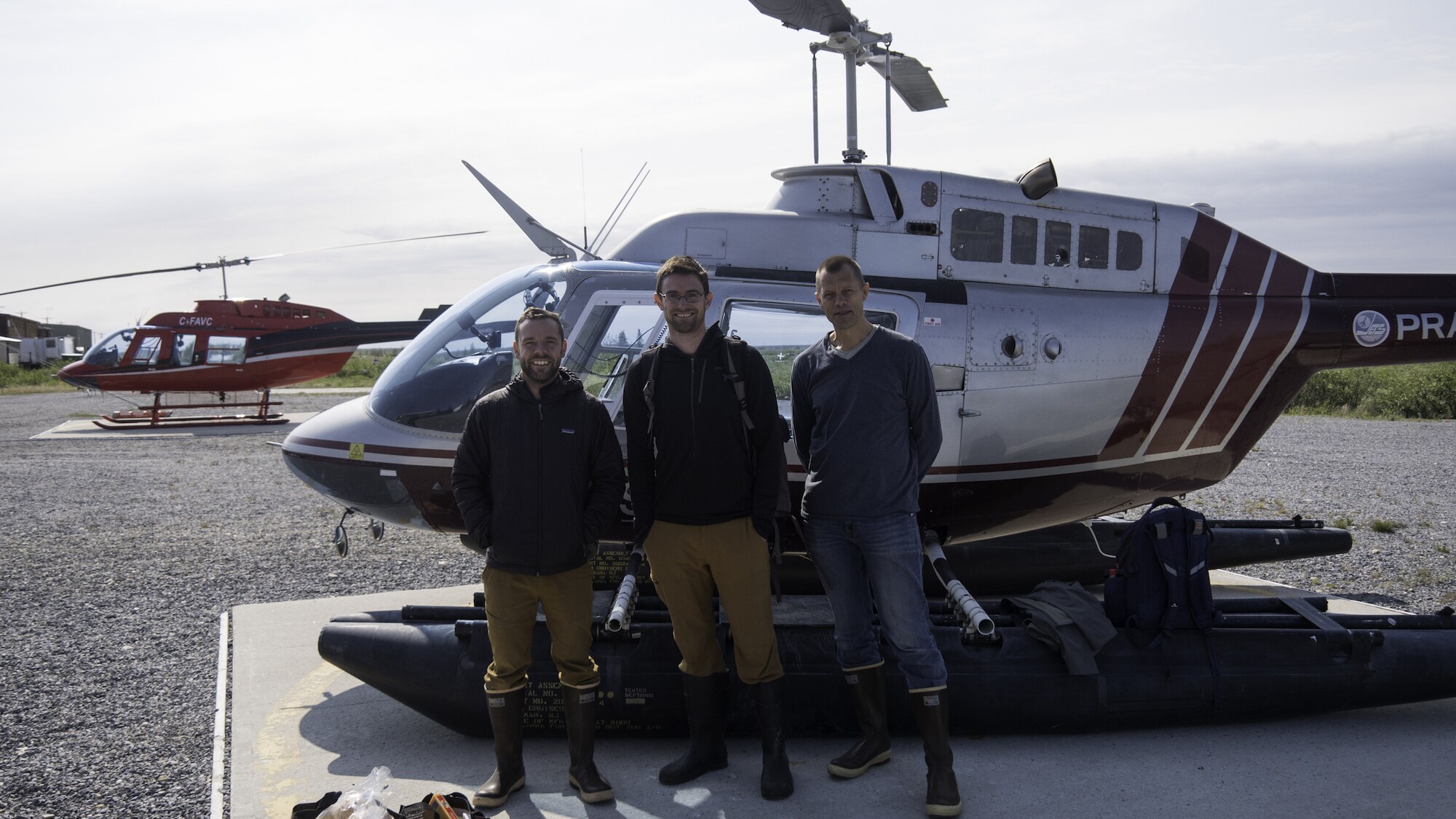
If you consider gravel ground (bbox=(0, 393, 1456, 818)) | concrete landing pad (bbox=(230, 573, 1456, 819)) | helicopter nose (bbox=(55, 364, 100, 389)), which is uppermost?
helicopter nose (bbox=(55, 364, 100, 389))

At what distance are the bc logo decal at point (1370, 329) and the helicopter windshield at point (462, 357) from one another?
4635mm

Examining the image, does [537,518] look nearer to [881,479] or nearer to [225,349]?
[881,479]

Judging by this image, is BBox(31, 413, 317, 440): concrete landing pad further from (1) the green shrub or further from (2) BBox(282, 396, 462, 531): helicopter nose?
(1) the green shrub

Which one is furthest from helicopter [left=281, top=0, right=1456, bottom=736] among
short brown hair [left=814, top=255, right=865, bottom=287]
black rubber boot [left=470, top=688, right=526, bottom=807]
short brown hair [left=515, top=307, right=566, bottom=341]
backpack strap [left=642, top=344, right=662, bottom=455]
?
short brown hair [left=814, top=255, right=865, bottom=287]

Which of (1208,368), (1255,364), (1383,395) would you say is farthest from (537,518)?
(1383,395)

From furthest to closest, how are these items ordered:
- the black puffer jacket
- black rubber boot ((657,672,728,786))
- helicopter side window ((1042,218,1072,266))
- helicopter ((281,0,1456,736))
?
helicopter side window ((1042,218,1072,266))
helicopter ((281,0,1456,736))
black rubber boot ((657,672,728,786))
the black puffer jacket

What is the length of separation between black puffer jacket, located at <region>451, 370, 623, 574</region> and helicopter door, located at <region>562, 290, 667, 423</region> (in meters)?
1.36

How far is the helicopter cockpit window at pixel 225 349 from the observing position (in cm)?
2234

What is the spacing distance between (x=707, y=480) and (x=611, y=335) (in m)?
1.80

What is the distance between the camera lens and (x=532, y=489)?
3682mm

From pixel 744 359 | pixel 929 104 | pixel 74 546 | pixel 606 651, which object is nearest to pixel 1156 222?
pixel 929 104

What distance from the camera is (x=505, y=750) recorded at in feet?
12.6

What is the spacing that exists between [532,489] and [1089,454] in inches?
131

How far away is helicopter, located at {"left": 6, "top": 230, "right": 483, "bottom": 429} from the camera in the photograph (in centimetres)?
2191
